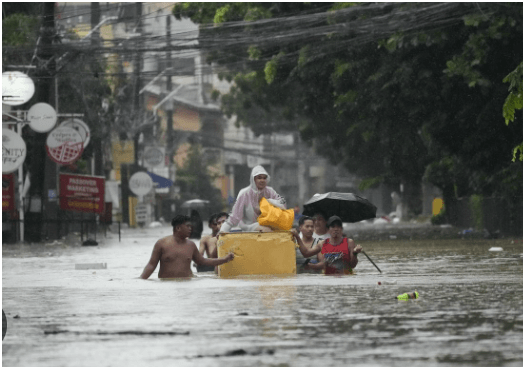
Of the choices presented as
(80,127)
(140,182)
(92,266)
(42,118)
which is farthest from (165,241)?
(140,182)

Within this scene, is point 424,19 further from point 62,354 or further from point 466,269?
point 62,354

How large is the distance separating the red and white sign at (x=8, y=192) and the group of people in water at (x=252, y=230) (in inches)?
693

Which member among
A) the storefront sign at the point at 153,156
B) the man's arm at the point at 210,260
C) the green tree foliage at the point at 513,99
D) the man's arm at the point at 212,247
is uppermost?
the storefront sign at the point at 153,156

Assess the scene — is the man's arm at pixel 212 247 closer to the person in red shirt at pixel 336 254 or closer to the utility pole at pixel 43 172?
the person in red shirt at pixel 336 254

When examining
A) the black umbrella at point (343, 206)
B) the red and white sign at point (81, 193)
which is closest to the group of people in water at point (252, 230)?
the black umbrella at point (343, 206)

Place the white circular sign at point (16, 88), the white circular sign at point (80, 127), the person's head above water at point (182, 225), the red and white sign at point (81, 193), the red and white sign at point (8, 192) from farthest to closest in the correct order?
the white circular sign at point (80, 127) < the red and white sign at point (81, 193) < the red and white sign at point (8, 192) < the white circular sign at point (16, 88) < the person's head above water at point (182, 225)

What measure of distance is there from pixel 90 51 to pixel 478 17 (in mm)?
9512

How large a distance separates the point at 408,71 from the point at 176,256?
15.9 m

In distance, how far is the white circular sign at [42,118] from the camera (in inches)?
1250

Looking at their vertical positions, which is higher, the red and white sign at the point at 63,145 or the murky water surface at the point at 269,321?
the red and white sign at the point at 63,145

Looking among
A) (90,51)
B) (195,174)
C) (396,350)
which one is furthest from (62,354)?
(195,174)

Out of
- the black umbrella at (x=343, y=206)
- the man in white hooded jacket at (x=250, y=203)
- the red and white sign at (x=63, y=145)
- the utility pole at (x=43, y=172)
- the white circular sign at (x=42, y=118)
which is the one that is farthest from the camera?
the utility pole at (x=43, y=172)

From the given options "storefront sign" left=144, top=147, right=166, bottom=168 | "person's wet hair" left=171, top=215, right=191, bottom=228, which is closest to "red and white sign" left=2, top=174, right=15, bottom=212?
"person's wet hair" left=171, top=215, right=191, bottom=228

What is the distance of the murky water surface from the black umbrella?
2186 millimetres
